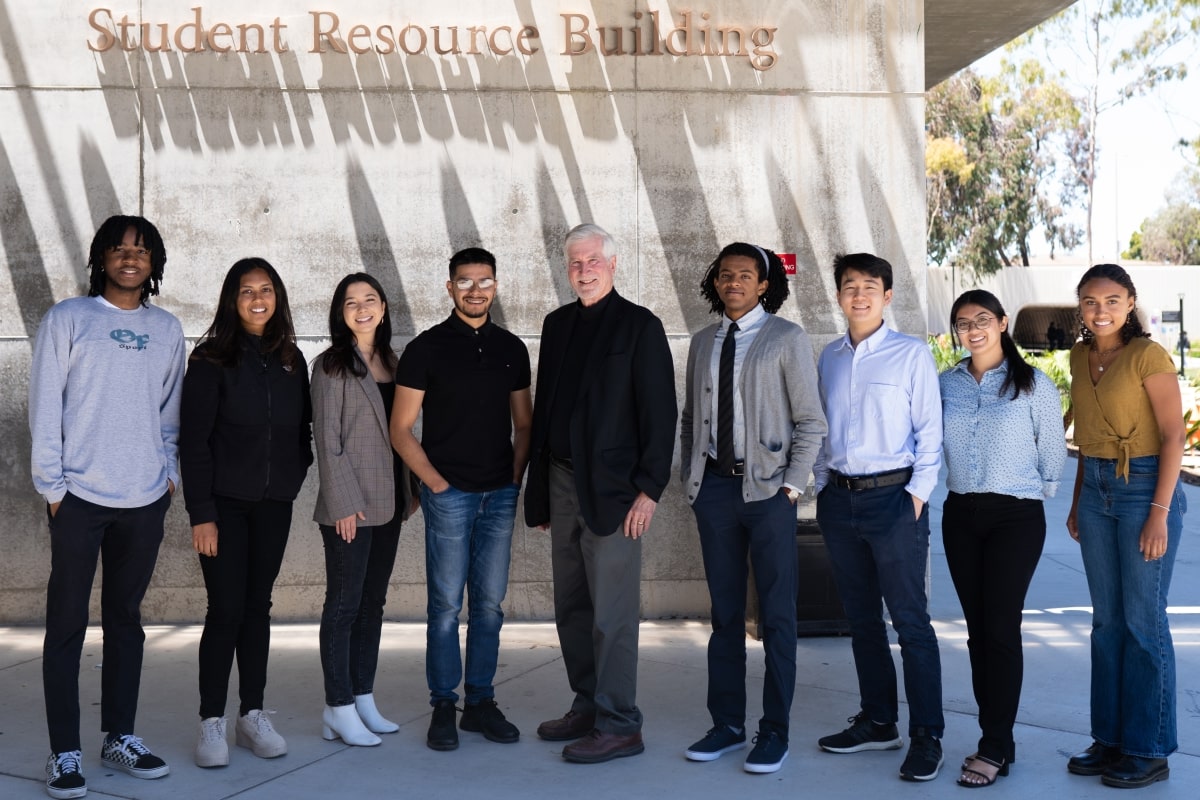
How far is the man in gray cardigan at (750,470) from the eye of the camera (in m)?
4.60

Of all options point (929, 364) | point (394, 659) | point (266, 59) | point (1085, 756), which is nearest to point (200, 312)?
point (266, 59)

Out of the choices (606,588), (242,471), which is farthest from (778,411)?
(242,471)

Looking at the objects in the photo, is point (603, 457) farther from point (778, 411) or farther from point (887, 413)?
point (887, 413)

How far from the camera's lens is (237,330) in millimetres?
4648

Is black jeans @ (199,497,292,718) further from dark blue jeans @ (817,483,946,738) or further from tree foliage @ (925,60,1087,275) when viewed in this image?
tree foliage @ (925,60,1087,275)

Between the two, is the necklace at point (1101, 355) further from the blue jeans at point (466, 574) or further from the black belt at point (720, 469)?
the blue jeans at point (466, 574)

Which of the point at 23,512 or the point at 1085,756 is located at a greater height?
the point at 23,512

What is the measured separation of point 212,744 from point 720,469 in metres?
2.13

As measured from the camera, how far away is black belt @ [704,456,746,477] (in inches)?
183

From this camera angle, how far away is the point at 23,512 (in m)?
6.81

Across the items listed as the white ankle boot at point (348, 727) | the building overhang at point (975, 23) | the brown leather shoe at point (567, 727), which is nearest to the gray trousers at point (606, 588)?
the brown leather shoe at point (567, 727)

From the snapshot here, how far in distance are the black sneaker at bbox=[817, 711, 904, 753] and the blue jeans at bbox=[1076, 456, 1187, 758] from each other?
30.1 inches

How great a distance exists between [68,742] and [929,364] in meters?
3.36

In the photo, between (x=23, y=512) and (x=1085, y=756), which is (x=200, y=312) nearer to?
(x=23, y=512)
